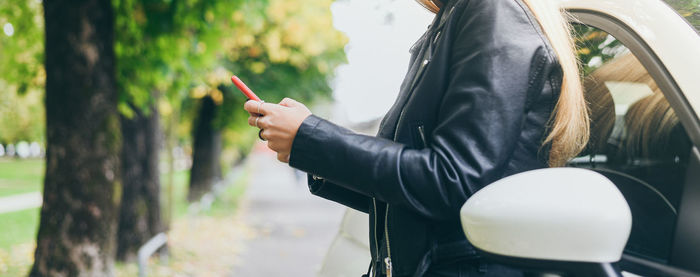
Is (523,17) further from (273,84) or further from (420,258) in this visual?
(273,84)

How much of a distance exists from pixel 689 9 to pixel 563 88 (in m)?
0.36

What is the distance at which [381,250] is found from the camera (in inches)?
54.6

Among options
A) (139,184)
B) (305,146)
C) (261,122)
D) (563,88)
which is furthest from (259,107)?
(139,184)

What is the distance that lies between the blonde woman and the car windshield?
9.7 inches

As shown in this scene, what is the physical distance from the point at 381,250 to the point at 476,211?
0.49 meters

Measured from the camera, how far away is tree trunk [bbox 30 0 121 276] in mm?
4996

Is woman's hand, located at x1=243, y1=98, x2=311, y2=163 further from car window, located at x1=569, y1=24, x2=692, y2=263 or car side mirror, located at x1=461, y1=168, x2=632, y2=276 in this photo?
car window, located at x1=569, y1=24, x2=692, y2=263

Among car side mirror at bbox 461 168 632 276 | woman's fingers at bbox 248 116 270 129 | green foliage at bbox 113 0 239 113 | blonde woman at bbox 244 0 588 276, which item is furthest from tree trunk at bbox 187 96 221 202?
car side mirror at bbox 461 168 632 276

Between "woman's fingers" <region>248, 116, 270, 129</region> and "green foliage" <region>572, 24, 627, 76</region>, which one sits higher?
"green foliage" <region>572, 24, 627, 76</region>

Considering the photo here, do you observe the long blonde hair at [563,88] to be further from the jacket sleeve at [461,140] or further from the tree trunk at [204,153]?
the tree trunk at [204,153]

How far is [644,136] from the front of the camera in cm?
168

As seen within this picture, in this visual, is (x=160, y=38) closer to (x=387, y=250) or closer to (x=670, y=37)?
(x=387, y=250)

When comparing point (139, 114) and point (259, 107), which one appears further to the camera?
point (139, 114)

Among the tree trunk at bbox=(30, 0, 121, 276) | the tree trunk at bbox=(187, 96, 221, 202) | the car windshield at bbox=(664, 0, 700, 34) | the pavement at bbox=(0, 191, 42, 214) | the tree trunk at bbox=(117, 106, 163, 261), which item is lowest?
the pavement at bbox=(0, 191, 42, 214)
